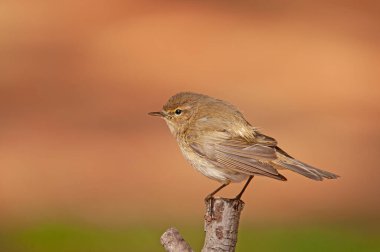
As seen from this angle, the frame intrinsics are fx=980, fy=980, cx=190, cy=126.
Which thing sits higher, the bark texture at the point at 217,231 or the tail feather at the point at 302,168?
the tail feather at the point at 302,168

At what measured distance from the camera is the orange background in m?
16.4

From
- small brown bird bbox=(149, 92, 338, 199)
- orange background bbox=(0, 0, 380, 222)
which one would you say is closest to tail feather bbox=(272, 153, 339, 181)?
small brown bird bbox=(149, 92, 338, 199)

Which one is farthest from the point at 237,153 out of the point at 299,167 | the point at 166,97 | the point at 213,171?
the point at 166,97

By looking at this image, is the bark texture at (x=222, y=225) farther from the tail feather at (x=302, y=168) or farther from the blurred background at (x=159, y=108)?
the blurred background at (x=159, y=108)

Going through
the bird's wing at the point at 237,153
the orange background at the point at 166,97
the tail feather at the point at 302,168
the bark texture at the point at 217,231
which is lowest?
the bark texture at the point at 217,231

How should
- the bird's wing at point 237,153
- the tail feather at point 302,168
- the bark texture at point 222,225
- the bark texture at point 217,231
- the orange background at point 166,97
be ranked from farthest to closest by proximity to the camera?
the orange background at point 166,97, the bird's wing at point 237,153, the tail feather at point 302,168, the bark texture at point 222,225, the bark texture at point 217,231

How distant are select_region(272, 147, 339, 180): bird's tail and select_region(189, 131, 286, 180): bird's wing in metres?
0.06

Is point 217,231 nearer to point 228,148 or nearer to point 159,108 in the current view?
point 228,148

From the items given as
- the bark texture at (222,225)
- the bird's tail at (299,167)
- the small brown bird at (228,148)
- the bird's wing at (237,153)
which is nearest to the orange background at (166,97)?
the small brown bird at (228,148)

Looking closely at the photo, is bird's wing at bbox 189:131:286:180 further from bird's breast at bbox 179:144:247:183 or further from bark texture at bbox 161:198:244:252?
bark texture at bbox 161:198:244:252

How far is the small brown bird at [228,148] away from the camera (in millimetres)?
6699

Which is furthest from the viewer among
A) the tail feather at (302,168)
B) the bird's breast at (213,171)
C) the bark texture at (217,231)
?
the bird's breast at (213,171)

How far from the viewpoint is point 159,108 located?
18969 mm

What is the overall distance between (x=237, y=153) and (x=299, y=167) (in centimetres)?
45
